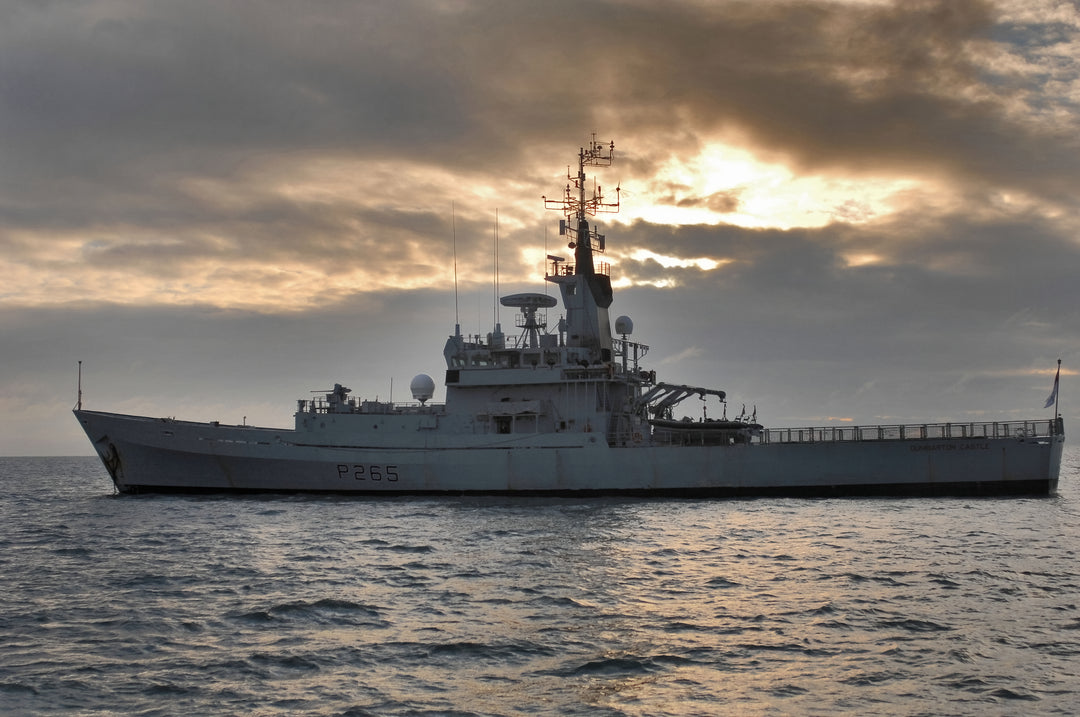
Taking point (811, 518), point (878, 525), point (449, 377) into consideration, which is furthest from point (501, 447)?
point (878, 525)

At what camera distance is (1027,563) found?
18.2 m

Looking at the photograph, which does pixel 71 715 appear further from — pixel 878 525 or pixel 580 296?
pixel 580 296

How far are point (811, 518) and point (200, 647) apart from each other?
19.1 meters

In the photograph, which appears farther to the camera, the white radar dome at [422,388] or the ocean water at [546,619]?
the white radar dome at [422,388]

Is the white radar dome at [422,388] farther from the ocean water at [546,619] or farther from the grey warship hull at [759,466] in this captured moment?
the ocean water at [546,619]

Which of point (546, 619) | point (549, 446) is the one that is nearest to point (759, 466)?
point (549, 446)

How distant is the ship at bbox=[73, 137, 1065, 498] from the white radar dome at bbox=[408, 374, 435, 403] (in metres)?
0.05

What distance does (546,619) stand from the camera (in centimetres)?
1316

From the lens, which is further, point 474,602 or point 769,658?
point 474,602

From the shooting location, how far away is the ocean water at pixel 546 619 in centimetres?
973

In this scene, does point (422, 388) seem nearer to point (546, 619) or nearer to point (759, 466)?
point (759, 466)

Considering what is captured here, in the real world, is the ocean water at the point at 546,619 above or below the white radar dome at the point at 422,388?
below

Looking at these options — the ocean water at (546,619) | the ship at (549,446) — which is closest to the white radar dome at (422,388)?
the ship at (549,446)

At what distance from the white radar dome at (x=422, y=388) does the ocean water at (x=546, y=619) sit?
10865 millimetres
